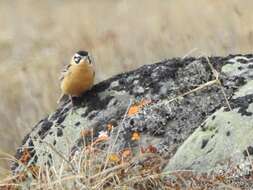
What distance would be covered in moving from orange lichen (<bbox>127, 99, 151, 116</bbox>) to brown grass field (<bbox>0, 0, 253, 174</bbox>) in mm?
1998

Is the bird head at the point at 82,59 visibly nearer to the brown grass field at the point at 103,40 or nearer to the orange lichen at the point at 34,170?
the orange lichen at the point at 34,170

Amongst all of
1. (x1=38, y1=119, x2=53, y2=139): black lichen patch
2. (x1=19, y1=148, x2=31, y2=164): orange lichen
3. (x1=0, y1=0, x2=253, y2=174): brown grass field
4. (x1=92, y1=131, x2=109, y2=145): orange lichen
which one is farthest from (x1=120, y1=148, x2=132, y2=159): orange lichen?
(x1=0, y1=0, x2=253, y2=174): brown grass field

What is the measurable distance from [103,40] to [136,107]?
846cm

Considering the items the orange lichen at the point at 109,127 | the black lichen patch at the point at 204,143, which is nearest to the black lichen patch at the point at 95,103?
the orange lichen at the point at 109,127

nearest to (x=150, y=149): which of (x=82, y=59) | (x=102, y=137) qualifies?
(x=102, y=137)

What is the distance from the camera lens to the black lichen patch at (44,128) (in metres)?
5.34

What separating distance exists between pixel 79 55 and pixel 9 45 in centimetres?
1282

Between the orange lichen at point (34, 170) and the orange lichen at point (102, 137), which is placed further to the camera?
the orange lichen at point (102, 137)

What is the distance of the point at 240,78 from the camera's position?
15.7ft

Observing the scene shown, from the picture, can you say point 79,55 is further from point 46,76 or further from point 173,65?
point 46,76

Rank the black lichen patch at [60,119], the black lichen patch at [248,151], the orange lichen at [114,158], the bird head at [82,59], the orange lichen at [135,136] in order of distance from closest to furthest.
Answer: the black lichen patch at [248,151] < the orange lichen at [114,158] < the orange lichen at [135,136] < the black lichen patch at [60,119] < the bird head at [82,59]

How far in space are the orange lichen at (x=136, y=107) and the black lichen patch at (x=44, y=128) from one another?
728mm

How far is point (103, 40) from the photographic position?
1329cm

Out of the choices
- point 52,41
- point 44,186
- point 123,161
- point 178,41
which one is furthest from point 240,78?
point 52,41
